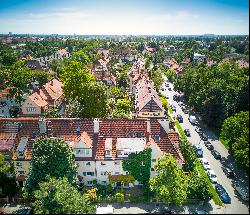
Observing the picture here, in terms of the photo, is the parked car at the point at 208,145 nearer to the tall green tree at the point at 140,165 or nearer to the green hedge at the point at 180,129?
the green hedge at the point at 180,129

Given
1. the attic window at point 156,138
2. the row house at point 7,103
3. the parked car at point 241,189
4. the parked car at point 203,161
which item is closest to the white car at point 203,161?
the parked car at point 203,161

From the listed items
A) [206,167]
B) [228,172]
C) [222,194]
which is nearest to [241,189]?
[222,194]

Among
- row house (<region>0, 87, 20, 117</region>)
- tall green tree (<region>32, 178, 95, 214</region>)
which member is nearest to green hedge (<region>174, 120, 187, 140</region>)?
tall green tree (<region>32, 178, 95, 214</region>)

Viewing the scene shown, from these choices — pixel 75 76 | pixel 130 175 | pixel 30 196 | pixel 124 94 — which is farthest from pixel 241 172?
pixel 124 94

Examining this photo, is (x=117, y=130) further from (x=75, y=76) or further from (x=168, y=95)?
(x=168, y=95)

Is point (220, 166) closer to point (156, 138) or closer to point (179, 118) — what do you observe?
point (156, 138)
